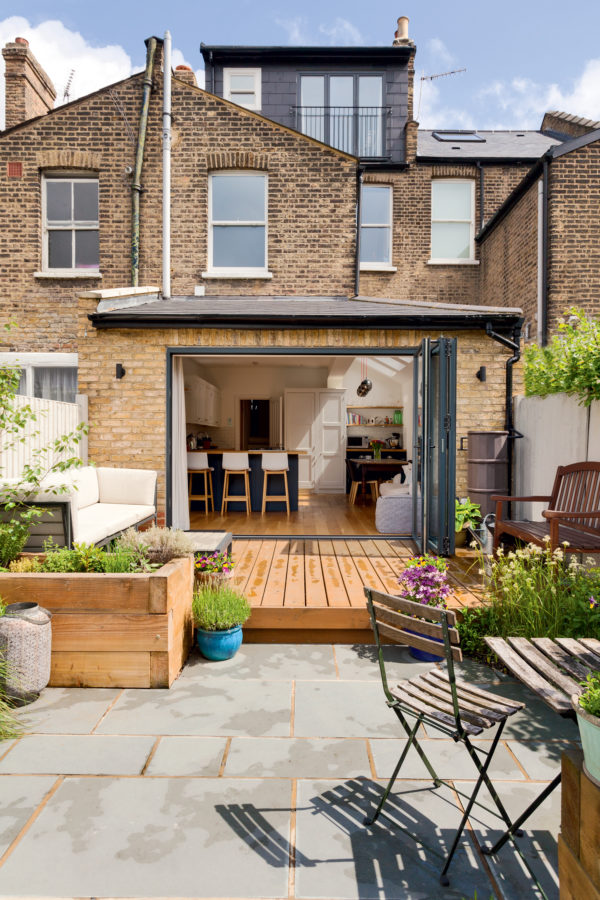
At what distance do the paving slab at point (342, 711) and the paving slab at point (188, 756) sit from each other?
1.36 ft

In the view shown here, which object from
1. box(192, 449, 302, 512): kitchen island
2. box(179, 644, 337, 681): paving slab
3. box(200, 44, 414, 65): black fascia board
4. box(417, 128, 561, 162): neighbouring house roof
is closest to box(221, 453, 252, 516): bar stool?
box(192, 449, 302, 512): kitchen island

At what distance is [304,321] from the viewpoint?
6344mm

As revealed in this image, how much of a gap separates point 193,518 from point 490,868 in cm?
720

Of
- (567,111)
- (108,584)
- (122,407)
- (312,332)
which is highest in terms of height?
(567,111)

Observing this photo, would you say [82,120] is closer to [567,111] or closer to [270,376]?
[270,376]

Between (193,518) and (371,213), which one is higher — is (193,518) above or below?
below

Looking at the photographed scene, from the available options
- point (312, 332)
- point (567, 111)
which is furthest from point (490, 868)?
point (567, 111)

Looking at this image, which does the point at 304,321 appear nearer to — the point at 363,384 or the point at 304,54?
the point at 363,384

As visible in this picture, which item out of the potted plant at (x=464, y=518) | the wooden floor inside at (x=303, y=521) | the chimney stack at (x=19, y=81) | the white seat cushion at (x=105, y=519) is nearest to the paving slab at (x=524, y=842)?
the white seat cushion at (x=105, y=519)

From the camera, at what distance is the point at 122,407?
6484 millimetres

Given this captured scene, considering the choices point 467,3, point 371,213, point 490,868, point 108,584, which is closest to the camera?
point 490,868

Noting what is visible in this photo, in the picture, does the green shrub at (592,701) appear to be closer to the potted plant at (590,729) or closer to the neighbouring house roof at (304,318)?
the potted plant at (590,729)

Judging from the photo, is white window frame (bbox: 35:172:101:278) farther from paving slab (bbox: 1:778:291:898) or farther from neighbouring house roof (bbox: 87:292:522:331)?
paving slab (bbox: 1:778:291:898)

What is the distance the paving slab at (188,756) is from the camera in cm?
246
